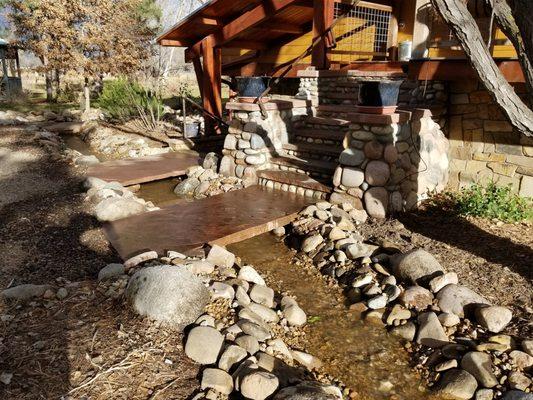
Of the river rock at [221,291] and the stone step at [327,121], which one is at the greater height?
the stone step at [327,121]

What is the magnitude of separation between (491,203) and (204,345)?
171 inches

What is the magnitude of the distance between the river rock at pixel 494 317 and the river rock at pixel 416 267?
1.84ft

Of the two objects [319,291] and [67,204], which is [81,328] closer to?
[319,291]

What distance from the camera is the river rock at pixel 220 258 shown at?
13.9ft

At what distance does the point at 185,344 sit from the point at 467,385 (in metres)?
1.94

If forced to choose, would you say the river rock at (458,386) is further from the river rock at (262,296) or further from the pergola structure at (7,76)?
the pergola structure at (7,76)

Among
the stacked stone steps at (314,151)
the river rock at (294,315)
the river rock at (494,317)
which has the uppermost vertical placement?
the stacked stone steps at (314,151)

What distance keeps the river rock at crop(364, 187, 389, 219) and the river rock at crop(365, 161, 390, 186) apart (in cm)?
10

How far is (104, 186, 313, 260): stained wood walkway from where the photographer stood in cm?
459

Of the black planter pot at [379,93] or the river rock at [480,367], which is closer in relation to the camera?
the river rock at [480,367]

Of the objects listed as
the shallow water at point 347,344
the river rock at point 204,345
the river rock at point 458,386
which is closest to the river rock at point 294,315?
the shallow water at point 347,344

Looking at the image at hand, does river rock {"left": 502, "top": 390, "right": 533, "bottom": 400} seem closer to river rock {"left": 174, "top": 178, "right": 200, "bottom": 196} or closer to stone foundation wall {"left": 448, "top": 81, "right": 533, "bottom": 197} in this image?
stone foundation wall {"left": 448, "top": 81, "right": 533, "bottom": 197}

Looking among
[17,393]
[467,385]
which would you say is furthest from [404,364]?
[17,393]

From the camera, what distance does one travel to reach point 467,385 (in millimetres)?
2943
